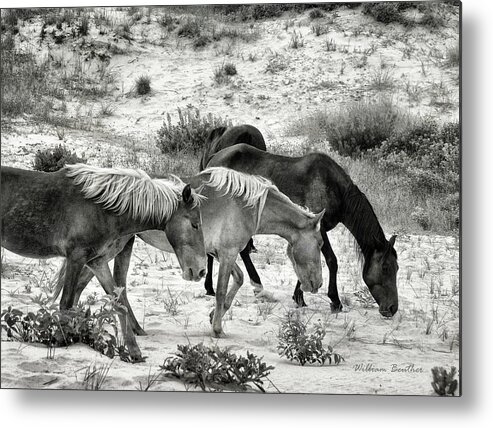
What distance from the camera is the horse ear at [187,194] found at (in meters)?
4.59

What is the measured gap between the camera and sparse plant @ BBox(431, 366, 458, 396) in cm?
470

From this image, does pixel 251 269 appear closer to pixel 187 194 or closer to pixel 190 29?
pixel 187 194

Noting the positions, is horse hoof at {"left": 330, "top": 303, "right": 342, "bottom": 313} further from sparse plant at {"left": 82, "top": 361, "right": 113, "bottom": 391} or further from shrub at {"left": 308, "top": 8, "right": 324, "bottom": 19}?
shrub at {"left": 308, "top": 8, "right": 324, "bottom": 19}

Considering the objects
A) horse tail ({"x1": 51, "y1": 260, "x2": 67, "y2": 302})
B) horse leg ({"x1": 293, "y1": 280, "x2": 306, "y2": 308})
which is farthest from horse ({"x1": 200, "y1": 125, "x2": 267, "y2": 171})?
horse tail ({"x1": 51, "y1": 260, "x2": 67, "y2": 302})

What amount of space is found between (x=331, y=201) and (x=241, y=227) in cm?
56

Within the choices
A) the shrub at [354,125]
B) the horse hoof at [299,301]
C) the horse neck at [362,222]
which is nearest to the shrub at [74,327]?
the horse hoof at [299,301]

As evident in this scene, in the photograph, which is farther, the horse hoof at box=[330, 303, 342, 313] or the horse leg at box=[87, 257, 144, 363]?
the horse hoof at box=[330, 303, 342, 313]

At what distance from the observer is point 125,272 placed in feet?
16.4

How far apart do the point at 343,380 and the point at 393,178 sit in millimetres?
1224

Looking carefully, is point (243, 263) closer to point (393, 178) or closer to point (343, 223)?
point (343, 223)

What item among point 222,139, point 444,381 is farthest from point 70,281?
point 444,381

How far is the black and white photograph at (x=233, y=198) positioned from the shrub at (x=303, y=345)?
0.01 metres

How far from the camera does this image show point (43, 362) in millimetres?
4871

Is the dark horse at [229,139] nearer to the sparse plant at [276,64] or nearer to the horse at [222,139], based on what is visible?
the horse at [222,139]
